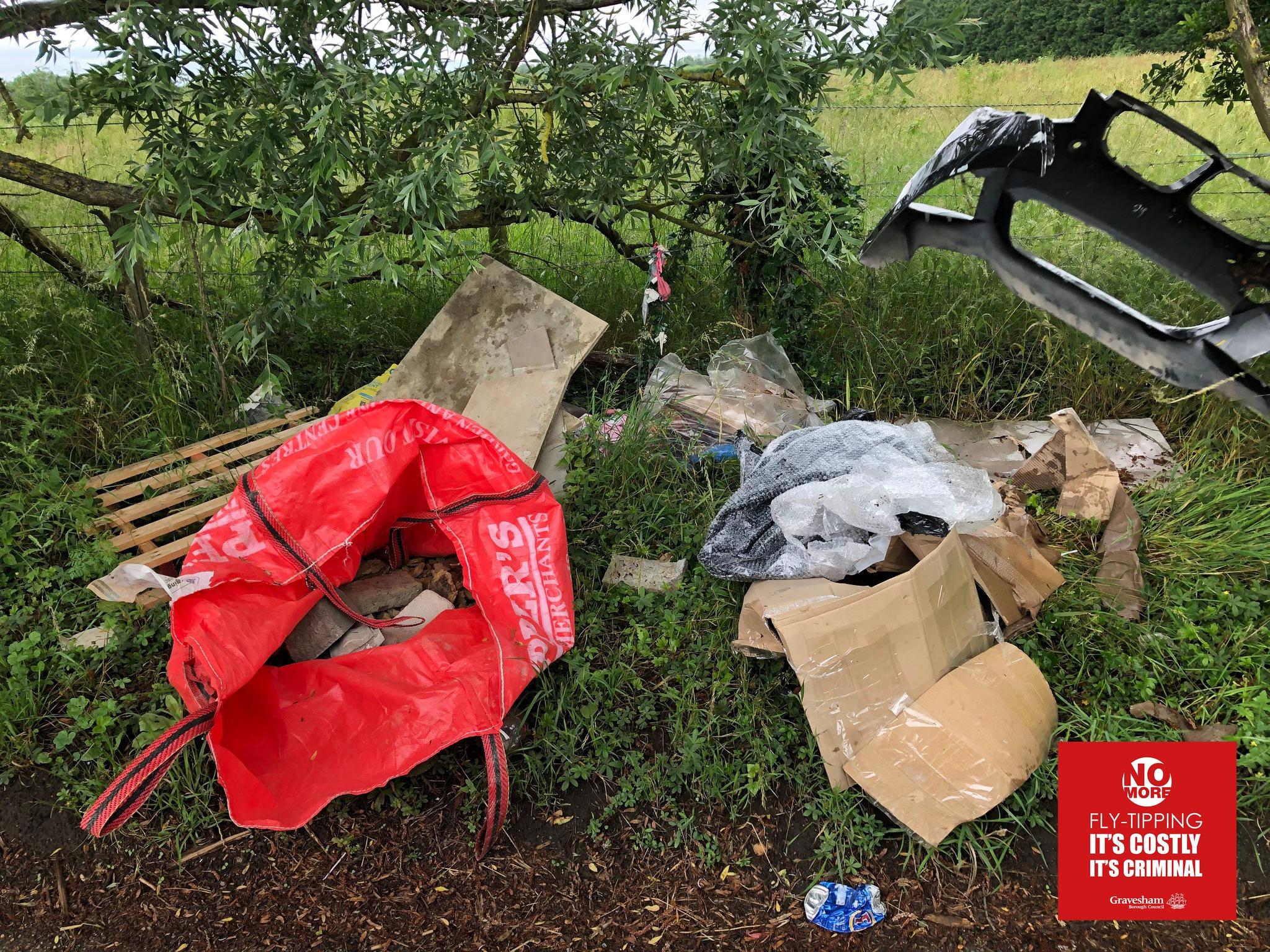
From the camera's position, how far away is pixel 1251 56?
316 centimetres

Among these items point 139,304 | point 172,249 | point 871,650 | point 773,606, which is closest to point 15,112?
point 139,304

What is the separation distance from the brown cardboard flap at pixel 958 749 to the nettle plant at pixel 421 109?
1556mm

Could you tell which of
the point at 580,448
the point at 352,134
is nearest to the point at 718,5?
the point at 352,134

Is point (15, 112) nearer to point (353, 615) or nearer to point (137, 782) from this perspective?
point (353, 615)

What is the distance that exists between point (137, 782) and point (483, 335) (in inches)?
82.3

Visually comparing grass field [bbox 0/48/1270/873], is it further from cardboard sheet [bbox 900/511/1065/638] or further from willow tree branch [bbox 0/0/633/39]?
willow tree branch [bbox 0/0/633/39]

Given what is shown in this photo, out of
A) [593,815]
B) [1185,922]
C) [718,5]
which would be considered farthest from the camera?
[718,5]

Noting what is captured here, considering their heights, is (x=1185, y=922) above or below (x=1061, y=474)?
below

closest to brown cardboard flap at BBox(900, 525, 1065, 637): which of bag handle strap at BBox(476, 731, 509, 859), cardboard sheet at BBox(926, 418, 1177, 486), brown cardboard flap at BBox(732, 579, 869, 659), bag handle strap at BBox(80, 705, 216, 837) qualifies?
brown cardboard flap at BBox(732, 579, 869, 659)

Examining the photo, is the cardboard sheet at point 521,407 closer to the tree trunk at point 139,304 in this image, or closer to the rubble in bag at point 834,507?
the rubble in bag at point 834,507

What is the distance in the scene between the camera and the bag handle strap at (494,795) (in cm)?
209

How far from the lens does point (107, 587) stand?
2.46 m

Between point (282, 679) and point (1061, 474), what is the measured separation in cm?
263

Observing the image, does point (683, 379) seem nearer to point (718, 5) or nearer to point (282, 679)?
point (718, 5)
